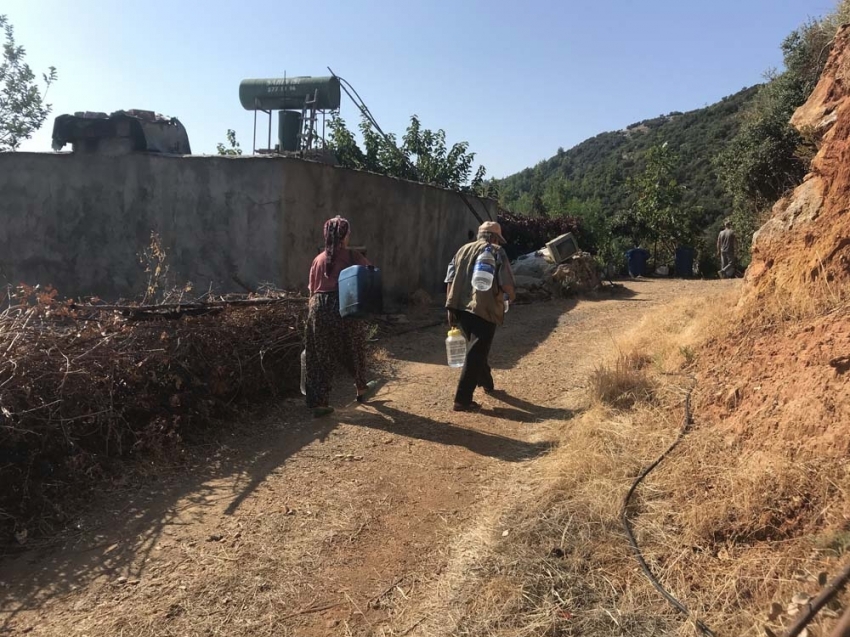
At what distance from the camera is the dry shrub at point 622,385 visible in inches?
188

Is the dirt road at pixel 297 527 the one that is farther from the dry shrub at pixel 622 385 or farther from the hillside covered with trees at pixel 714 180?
the hillside covered with trees at pixel 714 180

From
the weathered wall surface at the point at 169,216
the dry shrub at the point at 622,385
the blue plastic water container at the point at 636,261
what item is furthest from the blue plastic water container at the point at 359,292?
the blue plastic water container at the point at 636,261

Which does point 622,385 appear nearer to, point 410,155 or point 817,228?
point 817,228

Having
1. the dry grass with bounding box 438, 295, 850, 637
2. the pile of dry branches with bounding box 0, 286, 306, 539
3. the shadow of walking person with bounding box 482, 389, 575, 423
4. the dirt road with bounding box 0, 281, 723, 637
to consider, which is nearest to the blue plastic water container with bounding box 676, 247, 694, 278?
the dirt road with bounding box 0, 281, 723, 637

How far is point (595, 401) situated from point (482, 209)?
11468mm

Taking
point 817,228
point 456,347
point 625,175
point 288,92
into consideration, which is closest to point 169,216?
point 288,92

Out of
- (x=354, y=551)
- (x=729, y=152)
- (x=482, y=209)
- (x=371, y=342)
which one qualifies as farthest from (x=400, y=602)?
(x=729, y=152)

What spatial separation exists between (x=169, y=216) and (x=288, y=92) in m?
3.77

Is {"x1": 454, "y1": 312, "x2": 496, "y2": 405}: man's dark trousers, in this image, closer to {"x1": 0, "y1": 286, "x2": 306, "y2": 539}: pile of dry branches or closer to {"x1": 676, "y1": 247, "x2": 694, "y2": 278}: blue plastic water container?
{"x1": 0, "y1": 286, "x2": 306, "y2": 539}: pile of dry branches

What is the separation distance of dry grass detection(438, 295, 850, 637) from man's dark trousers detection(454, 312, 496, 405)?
5.65 ft

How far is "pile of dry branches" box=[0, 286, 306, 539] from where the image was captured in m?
3.87

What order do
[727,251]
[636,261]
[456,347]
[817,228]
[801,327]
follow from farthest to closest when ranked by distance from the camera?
1. [636,261]
2. [727,251]
3. [456,347]
4. [817,228]
5. [801,327]

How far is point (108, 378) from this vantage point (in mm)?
4430

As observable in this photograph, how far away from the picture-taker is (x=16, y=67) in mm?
20984
